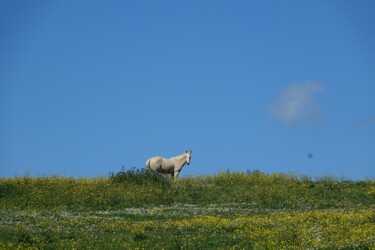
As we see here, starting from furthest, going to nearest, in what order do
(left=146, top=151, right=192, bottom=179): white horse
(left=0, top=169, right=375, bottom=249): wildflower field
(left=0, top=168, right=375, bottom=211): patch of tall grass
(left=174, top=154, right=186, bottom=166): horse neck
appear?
(left=174, top=154, right=186, bottom=166): horse neck → (left=146, top=151, right=192, bottom=179): white horse → (left=0, top=168, right=375, bottom=211): patch of tall grass → (left=0, top=169, right=375, bottom=249): wildflower field

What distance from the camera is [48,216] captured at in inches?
1299

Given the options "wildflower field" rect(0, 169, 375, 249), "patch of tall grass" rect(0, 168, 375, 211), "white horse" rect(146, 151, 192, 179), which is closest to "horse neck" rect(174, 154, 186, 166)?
"white horse" rect(146, 151, 192, 179)

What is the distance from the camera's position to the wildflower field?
23859mm

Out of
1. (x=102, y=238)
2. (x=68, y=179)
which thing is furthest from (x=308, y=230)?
(x=68, y=179)

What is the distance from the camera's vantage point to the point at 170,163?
51281 mm

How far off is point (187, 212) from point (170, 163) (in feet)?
55.7

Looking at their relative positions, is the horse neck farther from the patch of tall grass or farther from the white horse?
the patch of tall grass

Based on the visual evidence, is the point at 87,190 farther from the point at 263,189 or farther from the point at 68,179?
the point at 263,189

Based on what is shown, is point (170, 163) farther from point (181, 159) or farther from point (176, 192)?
point (176, 192)

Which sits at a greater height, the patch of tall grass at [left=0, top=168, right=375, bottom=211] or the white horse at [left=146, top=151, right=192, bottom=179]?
the white horse at [left=146, top=151, right=192, bottom=179]

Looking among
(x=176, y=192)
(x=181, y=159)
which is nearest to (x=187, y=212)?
(x=176, y=192)

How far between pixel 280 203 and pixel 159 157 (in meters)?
14.1

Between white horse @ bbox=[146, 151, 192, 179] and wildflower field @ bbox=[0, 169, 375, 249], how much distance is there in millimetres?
3128

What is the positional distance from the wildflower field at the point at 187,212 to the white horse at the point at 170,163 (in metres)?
3.13
